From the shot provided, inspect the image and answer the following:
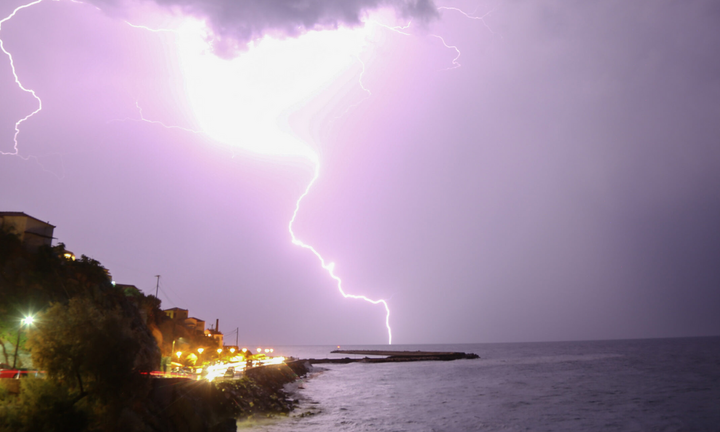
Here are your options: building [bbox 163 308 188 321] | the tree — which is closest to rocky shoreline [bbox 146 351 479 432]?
the tree

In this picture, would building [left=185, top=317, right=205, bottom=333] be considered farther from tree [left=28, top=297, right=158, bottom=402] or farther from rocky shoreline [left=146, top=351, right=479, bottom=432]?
tree [left=28, top=297, right=158, bottom=402]

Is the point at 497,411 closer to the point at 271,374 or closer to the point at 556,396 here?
the point at 556,396

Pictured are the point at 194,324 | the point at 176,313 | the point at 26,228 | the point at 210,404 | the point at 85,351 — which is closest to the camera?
the point at 85,351

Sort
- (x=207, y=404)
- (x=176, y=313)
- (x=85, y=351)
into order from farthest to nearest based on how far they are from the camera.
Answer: (x=176, y=313)
(x=207, y=404)
(x=85, y=351)

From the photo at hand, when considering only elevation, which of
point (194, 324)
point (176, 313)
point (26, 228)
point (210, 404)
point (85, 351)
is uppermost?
point (26, 228)

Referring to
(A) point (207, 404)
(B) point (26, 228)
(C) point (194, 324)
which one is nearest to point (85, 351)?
(A) point (207, 404)

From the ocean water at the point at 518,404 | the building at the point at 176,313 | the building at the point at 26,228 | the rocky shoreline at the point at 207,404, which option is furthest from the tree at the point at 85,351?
the building at the point at 176,313

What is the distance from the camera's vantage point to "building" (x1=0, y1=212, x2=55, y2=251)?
3872 cm

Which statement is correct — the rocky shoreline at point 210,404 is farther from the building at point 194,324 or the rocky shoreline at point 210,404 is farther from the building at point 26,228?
the building at point 194,324

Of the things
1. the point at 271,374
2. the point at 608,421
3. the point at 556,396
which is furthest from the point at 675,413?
the point at 271,374

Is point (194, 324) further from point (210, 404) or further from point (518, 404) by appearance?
point (518, 404)

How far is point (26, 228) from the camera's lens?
39.5m

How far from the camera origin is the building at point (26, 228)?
3872 cm

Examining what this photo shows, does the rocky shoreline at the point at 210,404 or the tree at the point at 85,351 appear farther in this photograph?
the rocky shoreline at the point at 210,404
